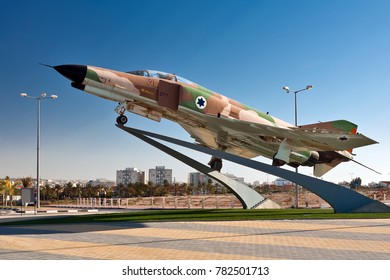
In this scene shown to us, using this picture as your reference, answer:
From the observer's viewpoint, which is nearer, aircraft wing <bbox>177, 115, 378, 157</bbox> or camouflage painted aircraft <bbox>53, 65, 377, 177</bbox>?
camouflage painted aircraft <bbox>53, 65, 377, 177</bbox>

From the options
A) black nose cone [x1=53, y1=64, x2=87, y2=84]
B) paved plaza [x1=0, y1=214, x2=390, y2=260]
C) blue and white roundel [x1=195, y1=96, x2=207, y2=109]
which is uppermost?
black nose cone [x1=53, y1=64, x2=87, y2=84]

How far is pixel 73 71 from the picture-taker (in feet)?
53.9

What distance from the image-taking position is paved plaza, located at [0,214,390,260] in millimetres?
8867

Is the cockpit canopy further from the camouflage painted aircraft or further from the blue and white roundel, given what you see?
the blue and white roundel

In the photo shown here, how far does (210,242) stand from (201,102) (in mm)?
9976

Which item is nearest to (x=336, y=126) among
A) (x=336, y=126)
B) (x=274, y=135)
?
(x=336, y=126)

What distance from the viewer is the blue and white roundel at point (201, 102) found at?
19438mm

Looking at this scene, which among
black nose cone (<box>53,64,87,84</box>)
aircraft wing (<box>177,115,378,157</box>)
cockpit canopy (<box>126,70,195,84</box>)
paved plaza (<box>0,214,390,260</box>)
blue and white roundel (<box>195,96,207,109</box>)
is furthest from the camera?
aircraft wing (<box>177,115,378,157</box>)

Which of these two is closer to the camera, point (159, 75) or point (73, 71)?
point (73, 71)

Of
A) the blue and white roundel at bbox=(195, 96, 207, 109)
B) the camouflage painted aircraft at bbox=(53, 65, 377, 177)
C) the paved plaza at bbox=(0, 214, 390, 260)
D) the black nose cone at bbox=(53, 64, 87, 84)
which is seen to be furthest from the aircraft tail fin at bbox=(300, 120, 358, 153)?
the black nose cone at bbox=(53, 64, 87, 84)

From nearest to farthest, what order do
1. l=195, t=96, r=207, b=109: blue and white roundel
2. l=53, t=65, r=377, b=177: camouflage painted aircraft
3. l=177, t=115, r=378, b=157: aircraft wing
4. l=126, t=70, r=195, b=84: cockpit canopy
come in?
l=53, t=65, r=377, b=177: camouflage painted aircraft → l=126, t=70, r=195, b=84: cockpit canopy → l=195, t=96, r=207, b=109: blue and white roundel → l=177, t=115, r=378, b=157: aircraft wing

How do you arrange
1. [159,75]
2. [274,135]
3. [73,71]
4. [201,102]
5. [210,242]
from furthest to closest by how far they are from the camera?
[274,135]
[201,102]
[159,75]
[73,71]
[210,242]

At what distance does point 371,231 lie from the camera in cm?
1334

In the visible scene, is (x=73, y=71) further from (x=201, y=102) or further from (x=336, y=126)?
(x=336, y=126)
